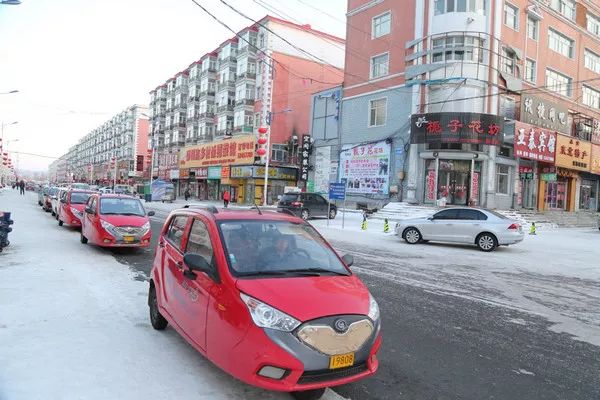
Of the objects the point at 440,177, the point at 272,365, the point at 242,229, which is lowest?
the point at 272,365

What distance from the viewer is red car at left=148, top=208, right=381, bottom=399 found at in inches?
134

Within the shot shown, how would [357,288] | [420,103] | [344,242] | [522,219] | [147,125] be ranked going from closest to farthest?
1. [357,288]
2. [344,242]
3. [522,219]
4. [420,103]
5. [147,125]

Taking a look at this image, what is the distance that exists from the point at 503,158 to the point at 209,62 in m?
42.1

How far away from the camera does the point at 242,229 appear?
15.0 feet

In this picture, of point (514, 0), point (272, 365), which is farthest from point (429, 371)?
point (514, 0)

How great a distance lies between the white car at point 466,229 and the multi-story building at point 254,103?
26929mm

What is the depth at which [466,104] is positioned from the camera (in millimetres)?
28469

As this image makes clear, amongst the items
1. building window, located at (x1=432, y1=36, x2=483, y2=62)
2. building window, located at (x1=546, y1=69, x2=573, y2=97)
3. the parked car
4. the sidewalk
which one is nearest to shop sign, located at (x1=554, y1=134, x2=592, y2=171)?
building window, located at (x1=546, y1=69, x2=573, y2=97)

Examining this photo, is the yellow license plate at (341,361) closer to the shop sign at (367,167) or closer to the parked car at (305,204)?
the parked car at (305,204)

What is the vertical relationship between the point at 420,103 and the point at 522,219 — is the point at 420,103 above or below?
above

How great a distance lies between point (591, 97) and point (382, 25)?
21.7 metres

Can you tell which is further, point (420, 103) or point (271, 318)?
point (420, 103)

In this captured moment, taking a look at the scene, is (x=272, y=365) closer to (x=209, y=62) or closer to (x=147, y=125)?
(x=209, y=62)

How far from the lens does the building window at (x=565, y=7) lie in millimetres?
36094
